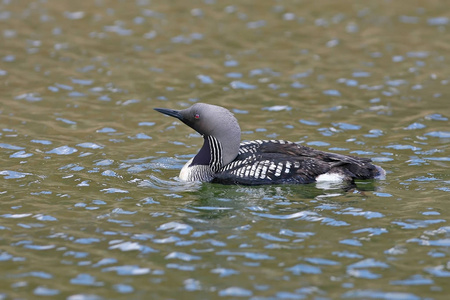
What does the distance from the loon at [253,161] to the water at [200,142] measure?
18 centimetres

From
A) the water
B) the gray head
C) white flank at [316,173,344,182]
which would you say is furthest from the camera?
the gray head

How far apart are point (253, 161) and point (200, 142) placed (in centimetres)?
222

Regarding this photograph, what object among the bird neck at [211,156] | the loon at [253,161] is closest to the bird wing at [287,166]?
the loon at [253,161]

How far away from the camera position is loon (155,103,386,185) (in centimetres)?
825

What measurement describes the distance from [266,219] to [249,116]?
4.41 meters

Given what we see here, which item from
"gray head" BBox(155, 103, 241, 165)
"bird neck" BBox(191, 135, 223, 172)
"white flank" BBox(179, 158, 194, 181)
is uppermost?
"gray head" BBox(155, 103, 241, 165)

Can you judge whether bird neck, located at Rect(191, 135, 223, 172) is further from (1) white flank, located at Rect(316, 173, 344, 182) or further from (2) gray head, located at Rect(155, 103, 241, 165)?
(1) white flank, located at Rect(316, 173, 344, 182)

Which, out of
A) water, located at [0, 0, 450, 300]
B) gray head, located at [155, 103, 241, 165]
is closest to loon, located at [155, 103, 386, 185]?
gray head, located at [155, 103, 241, 165]

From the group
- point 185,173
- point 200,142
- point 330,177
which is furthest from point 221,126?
point 200,142

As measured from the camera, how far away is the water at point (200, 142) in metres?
6.08

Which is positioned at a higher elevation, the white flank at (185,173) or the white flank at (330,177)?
the white flank at (330,177)

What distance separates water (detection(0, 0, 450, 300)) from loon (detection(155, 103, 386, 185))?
183 mm

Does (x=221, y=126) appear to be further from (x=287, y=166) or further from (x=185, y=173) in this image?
(x=287, y=166)

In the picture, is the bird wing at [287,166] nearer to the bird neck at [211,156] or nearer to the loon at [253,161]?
the loon at [253,161]
